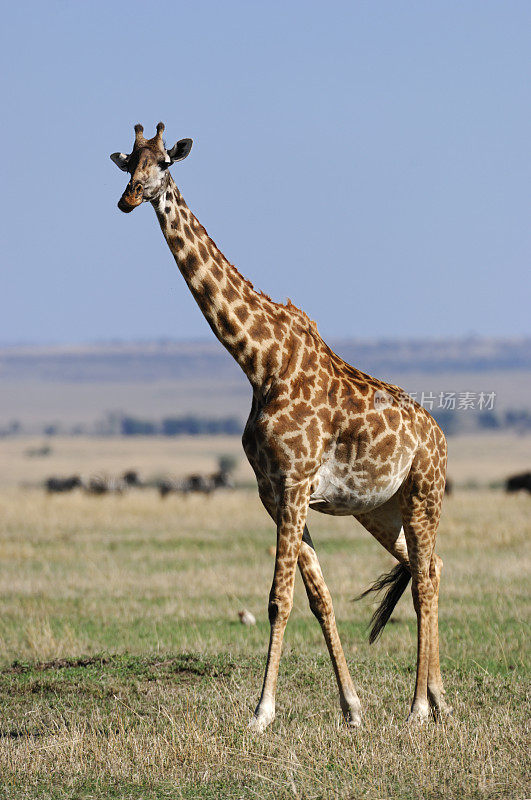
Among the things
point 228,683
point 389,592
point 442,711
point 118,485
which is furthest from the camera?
point 118,485

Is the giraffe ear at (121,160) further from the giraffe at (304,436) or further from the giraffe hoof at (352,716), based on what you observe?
the giraffe hoof at (352,716)

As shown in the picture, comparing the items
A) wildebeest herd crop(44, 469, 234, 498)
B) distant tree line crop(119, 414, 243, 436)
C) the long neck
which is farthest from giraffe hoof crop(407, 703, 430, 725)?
distant tree line crop(119, 414, 243, 436)

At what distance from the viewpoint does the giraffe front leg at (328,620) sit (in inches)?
321

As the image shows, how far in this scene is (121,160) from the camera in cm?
779

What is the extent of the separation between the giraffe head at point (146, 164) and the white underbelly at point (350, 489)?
7.75 ft

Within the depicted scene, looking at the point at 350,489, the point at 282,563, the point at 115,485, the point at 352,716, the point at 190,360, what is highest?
the point at 350,489

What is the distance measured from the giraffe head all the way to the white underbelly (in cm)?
236

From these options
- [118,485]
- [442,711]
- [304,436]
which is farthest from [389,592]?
[118,485]

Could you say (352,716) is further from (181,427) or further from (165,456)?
→ (181,427)

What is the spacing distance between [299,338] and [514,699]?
11.6 ft

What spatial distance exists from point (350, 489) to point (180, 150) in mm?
2764

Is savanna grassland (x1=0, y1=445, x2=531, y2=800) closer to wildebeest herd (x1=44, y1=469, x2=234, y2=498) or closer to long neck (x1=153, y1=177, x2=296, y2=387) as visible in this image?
long neck (x1=153, y1=177, x2=296, y2=387)

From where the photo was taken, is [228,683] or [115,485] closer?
[228,683]

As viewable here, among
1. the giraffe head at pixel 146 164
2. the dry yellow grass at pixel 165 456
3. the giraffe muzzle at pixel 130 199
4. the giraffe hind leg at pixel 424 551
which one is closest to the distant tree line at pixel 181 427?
the dry yellow grass at pixel 165 456
